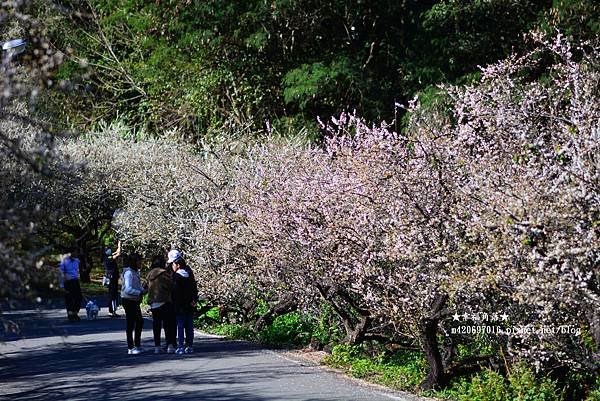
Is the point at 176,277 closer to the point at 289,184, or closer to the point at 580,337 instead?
the point at 289,184

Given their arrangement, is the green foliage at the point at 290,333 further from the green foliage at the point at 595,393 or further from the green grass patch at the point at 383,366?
the green foliage at the point at 595,393

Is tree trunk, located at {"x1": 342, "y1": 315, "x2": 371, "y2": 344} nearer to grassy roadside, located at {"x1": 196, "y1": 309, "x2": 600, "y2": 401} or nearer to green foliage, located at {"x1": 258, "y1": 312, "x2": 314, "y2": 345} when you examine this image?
grassy roadside, located at {"x1": 196, "y1": 309, "x2": 600, "y2": 401}

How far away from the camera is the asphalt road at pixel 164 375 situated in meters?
11.3

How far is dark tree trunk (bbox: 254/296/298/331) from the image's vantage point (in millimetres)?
17031

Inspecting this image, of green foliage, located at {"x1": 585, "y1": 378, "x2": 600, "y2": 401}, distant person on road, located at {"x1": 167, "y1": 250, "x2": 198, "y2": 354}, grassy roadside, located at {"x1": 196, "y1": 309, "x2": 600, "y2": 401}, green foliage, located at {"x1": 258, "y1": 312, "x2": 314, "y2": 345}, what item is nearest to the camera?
green foliage, located at {"x1": 585, "y1": 378, "x2": 600, "y2": 401}

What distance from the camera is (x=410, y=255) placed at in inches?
408

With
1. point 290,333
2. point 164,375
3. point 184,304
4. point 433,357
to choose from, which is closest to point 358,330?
A: point 433,357

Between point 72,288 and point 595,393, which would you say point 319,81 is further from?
point 595,393

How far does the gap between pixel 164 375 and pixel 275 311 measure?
4611 mm

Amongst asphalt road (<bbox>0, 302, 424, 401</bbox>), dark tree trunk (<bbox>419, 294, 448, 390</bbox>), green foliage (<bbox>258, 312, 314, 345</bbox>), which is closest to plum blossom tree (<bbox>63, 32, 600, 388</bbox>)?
dark tree trunk (<bbox>419, 294, 448, 390</bbox>)

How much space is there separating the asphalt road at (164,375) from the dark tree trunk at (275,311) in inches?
30.2

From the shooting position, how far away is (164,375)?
1311cm

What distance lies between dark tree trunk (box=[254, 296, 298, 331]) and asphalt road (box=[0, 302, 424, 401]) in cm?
77

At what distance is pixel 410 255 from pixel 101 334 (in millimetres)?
11202
